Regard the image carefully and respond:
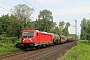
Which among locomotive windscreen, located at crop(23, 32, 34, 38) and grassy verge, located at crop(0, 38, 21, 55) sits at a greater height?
locomotive windscreen, located at crop(23, 32, 34, 38)

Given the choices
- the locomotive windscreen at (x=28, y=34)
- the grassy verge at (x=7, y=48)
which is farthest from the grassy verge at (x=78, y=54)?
the grassy verge at (x=7, y=48)

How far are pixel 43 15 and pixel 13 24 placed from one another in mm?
27235

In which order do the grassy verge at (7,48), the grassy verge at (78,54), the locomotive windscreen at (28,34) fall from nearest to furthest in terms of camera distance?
the grassy verge at (78,54)
the grassy verge at (7,48)
the locomotive windscreen at (28,34)

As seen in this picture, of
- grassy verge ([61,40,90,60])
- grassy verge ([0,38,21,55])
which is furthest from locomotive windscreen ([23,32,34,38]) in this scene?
grassy verge ([61,40,90,60])

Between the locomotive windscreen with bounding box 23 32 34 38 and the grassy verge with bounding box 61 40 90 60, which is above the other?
the locomotive windscreen with bounding box 23 32 34 38

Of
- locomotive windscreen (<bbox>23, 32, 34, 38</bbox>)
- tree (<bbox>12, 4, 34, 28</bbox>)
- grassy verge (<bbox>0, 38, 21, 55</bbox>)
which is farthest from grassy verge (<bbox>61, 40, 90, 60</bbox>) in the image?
tree (<bbox>12, 4, 34, 28</bbox>)

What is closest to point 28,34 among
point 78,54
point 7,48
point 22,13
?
point 7,48

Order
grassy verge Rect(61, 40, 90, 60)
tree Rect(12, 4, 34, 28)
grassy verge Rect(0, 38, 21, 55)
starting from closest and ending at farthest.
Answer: grassy verge Rect(61, 40, 90, 60)
grassy verge Rect(0, 38, 21, 55)
tree Rect(12, 4, 34, 28)

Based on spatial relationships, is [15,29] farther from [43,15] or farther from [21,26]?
[43,15]

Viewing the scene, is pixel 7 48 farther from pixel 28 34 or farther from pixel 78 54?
pixel 78 54

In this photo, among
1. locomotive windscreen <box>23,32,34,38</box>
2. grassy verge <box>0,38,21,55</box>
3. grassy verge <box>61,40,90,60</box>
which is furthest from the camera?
locomotive windscreen <box>23,32,34,38</box>

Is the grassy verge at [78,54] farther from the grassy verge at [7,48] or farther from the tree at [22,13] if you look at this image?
the tree at [22,13]

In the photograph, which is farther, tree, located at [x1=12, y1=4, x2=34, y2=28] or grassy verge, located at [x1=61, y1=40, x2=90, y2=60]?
tree, located at [x1=12, y1=4, x2=34, y2=28]

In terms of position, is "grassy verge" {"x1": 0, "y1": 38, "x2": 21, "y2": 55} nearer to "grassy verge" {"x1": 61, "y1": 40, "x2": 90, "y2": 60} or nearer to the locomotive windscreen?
the locomotive windscreen
